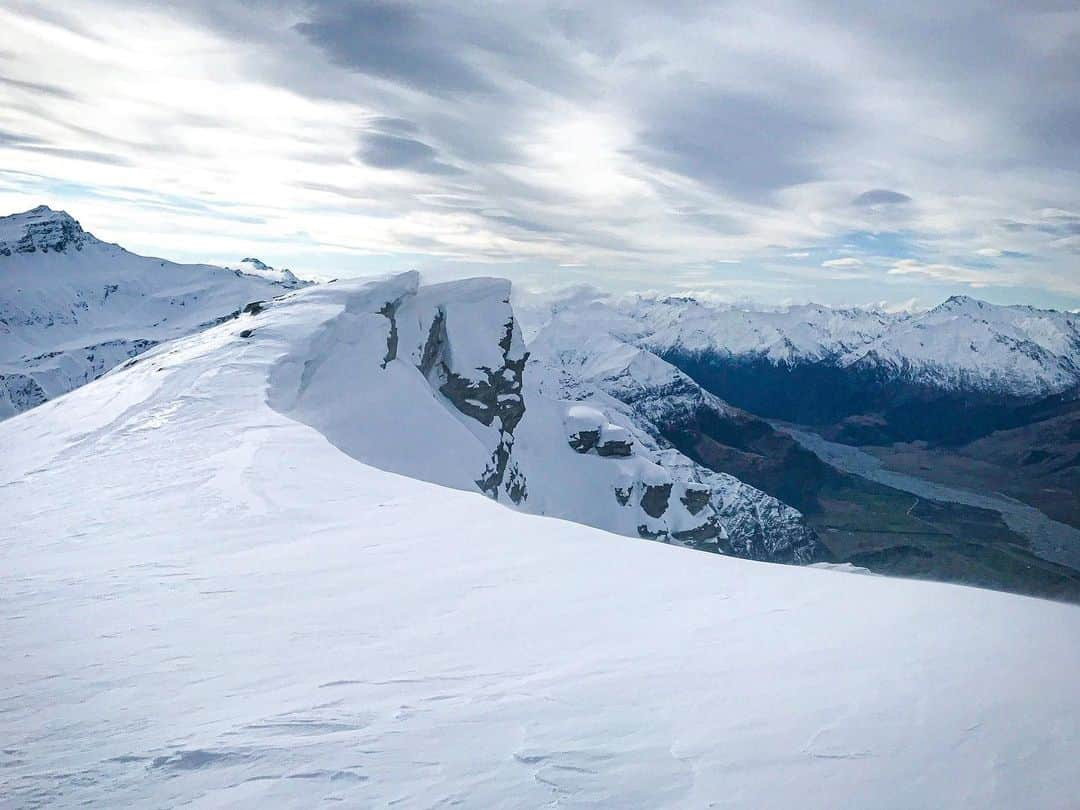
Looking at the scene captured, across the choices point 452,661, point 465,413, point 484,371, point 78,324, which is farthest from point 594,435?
point 78,324

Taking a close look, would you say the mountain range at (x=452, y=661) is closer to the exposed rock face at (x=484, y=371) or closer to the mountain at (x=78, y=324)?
the exposed rock face at (x=484, y=371)

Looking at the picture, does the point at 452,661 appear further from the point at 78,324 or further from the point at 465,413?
the point at 78,324

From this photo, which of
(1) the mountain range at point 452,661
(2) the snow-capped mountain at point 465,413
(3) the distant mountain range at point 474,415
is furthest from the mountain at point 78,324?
(1) the mountain range at point 452,661

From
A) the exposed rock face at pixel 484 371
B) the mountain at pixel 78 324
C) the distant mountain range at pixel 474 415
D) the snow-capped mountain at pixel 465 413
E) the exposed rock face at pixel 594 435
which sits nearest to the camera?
the snow-capped mountain at pixel 465 413

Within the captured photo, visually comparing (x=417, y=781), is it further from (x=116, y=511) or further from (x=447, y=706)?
(x=116, y=511)

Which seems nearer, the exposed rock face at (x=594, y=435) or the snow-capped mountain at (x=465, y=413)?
the snow-capped mountain at (x=465, y=413)

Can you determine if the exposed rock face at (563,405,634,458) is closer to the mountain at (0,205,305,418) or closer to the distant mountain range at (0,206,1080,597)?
the distant mountain range at (0,206,1080,597)
